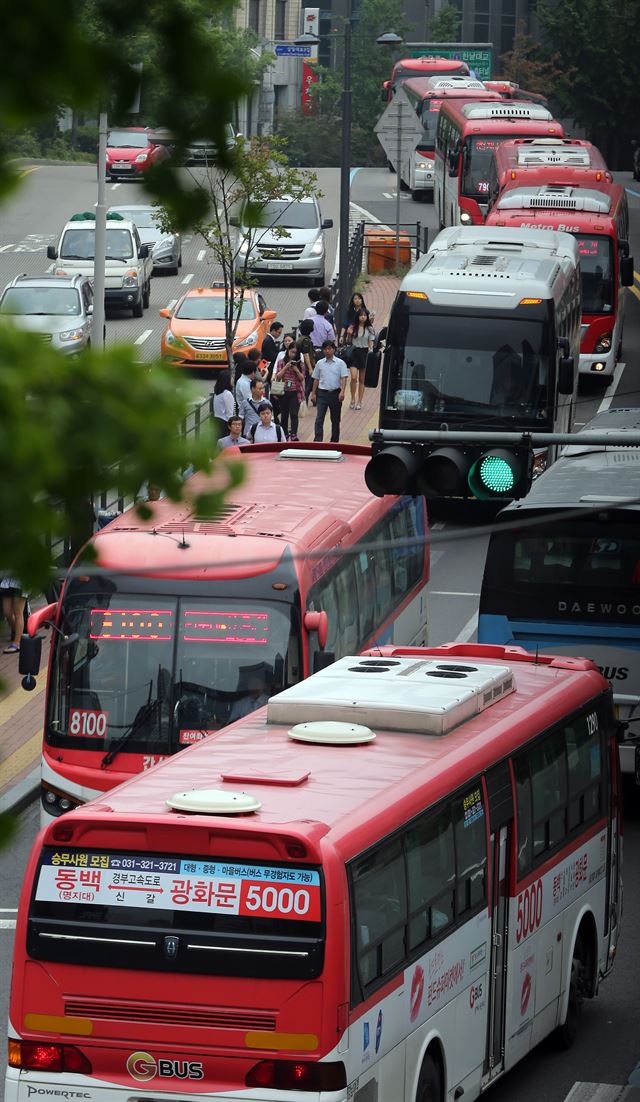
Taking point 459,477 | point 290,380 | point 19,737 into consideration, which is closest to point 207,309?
point 290,380

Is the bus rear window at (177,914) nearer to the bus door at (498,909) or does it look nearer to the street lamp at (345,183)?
the bus door at (498,909)

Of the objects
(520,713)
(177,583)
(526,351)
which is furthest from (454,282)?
(520,713)

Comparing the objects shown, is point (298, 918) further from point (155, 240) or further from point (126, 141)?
point (126, 141)

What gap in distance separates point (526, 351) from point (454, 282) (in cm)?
143

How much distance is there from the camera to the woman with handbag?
2784 centimetres

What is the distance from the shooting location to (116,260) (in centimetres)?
4109

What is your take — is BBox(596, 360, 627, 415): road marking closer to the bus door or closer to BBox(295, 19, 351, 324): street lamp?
BBox(295, 19, 351, 324): street lamp

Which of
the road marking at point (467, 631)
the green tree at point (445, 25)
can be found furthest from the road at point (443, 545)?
the green tree at point (445, 25)

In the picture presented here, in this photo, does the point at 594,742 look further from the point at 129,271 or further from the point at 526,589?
the point at 129,271

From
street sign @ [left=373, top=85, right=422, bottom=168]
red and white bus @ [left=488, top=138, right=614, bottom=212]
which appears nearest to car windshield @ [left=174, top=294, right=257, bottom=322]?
street sign @ [left=373, top=85, right=422, bottom=168]

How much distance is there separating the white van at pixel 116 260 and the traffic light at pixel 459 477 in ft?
92.3

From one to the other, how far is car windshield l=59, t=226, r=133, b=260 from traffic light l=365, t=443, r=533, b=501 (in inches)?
1160

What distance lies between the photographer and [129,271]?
134 ft

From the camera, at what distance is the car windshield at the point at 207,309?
118 feet
